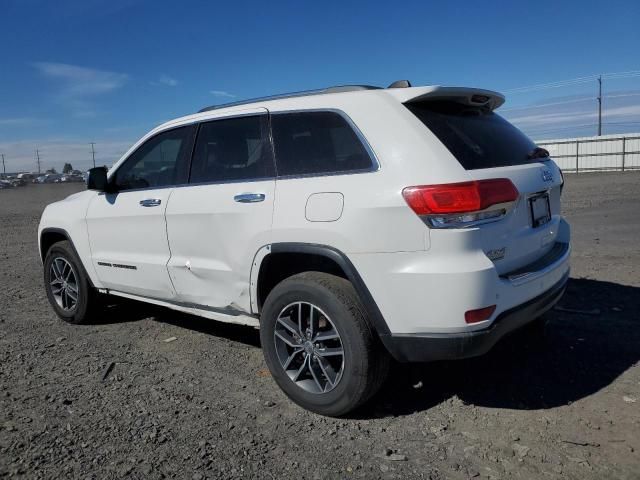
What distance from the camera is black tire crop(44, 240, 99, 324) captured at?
5.21m

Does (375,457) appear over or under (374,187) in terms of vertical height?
under

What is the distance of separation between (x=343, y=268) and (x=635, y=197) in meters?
14.6

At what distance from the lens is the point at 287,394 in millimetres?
3527

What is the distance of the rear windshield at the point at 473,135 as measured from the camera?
311 cm

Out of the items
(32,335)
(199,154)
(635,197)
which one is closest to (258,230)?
(199,154)

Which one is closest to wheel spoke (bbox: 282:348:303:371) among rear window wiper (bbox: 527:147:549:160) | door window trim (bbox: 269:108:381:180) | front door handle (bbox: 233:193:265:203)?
front door handle (bbox: 233:193:265:203)

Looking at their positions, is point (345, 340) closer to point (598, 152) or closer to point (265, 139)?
point (265, 139)

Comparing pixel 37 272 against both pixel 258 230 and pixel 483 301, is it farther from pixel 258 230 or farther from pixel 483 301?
pixel 483 301

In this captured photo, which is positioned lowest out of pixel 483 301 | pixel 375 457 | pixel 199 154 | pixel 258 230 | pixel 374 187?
pixel 375 457

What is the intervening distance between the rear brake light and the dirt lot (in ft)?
2.32

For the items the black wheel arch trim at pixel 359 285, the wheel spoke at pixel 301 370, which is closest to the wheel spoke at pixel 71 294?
the wheel spoke at pixel 301 370

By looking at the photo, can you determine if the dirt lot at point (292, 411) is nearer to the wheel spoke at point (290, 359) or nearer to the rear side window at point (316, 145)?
the wheel spoke at point (290, 359)

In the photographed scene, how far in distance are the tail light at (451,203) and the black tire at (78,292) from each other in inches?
143

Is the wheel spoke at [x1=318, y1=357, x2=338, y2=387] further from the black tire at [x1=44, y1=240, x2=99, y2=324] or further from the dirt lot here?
the black tire at [x1=44, y1=240, x2=99, y2=324]
